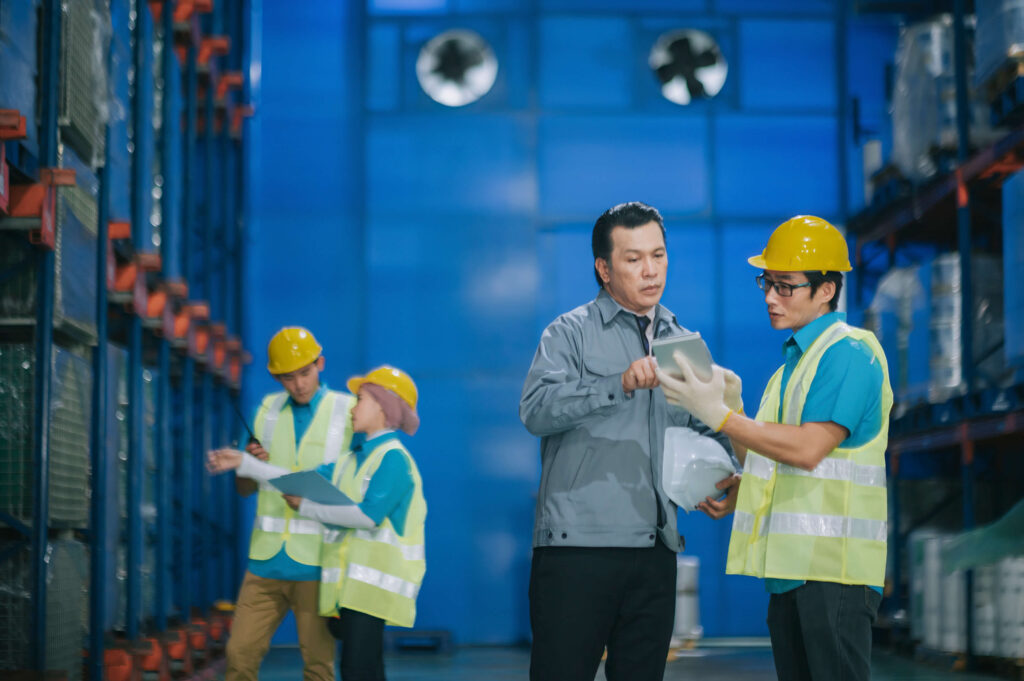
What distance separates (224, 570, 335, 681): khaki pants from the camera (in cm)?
595

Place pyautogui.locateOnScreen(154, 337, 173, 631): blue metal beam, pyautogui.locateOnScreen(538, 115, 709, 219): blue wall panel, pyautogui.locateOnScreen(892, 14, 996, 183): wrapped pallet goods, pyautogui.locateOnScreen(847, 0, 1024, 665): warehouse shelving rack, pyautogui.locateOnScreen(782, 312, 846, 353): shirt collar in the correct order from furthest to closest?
pyautogui.locateOnScreen(538, 115, 709, 219): blue wall panel
pyautogui.locateOnScreen(892, 14, 996, 183): wrapped pallet goods
pyautogui.locateOnScreen(847, 0, 1024, 665): warehouse shelving rack
pyautogui.locateOnScreen(154, 337, 173, 631): blue metal beam
pyautogui.locateOnScreen(782, 312, 846, 353): shirt collar

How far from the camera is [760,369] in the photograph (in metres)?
12.9

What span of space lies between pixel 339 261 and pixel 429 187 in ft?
3.92

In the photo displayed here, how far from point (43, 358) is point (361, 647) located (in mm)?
1975

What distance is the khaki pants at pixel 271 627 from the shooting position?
234 inches

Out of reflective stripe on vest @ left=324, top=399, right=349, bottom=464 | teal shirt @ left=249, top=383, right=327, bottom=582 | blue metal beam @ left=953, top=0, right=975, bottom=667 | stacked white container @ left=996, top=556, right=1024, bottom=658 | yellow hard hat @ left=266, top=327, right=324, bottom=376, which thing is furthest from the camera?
blue metal beam @ left=953, top=0, right=975, bottom=667

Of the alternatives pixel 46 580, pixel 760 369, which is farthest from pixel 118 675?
pixel 760 369

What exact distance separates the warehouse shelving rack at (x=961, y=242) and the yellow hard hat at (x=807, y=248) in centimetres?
530

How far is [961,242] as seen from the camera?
371 inches

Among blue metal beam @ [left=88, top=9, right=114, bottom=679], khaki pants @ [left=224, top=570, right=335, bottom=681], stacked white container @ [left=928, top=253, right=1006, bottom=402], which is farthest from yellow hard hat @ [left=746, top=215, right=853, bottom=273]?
stacked white container @ [left=928, top=253, right=1006, bottom=402]

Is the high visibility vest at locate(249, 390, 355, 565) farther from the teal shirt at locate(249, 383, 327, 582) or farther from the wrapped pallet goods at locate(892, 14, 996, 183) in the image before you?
the wrapped pallet goods at locate(892, 14, 996, 183)

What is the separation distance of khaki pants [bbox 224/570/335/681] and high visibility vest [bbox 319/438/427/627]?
2.76 feet

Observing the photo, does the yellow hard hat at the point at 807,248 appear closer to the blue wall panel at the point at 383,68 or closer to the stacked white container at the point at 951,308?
the stacked white container at the point at 951,308

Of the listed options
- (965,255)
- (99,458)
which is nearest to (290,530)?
(99,458)
